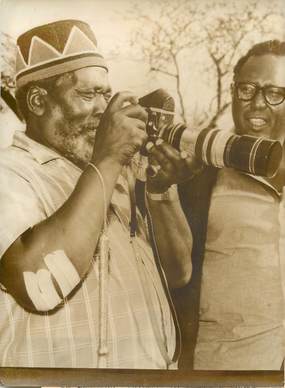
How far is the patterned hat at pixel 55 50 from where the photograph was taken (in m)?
2.01

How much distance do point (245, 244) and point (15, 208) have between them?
0.83 meters

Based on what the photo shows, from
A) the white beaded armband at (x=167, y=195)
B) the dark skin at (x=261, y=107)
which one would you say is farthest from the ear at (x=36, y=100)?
the dark skin at (x=261, y=107)

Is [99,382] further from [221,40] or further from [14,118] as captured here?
[221,40]

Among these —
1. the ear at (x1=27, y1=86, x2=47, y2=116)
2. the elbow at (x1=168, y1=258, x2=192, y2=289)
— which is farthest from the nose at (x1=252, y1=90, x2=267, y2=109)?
the ear at (x1=27, y1=86, x2=47, y2=116)

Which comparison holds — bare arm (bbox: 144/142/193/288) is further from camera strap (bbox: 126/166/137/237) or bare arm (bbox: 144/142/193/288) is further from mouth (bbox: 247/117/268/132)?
mouth (bbox: 247/117/268/132)

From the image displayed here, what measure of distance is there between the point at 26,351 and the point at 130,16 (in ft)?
4.15

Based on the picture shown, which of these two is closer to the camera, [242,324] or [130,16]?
[242,324]

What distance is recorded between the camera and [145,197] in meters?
1.97

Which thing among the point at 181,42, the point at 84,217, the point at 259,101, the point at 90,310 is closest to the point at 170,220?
the point at 84,217

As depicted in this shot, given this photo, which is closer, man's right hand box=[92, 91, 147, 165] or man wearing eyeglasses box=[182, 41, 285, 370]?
man wearing eyeglasses box=[182, 41, 285, 370]

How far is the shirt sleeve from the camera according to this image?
77.2 inches

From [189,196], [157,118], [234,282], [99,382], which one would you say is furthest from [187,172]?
[99,382]

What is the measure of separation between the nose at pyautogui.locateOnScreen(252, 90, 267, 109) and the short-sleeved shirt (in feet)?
0.84

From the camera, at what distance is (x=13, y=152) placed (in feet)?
6.62
